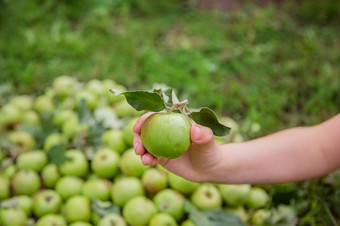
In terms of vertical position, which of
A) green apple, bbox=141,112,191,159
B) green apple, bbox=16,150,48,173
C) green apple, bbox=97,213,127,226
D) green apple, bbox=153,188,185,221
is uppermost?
green apple, bbox=141,112,191,159

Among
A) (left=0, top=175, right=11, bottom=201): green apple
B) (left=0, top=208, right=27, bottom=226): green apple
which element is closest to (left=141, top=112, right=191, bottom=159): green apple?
(left=0, top=208, right=27, bottom=226): green apple

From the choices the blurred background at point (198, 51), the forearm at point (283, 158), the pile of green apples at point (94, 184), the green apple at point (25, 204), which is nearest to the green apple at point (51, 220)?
the pile of green apples at point (94, 184)

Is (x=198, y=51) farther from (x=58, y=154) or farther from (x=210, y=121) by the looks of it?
(x=210, y=121)

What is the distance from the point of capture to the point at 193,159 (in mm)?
1194

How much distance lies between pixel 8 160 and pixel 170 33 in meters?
2.11

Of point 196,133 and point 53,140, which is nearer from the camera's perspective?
point 196,133

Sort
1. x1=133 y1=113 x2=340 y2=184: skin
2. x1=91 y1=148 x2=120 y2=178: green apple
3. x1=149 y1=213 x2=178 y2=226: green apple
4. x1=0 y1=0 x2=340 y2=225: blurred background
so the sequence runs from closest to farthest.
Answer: x1=133 y1=113 x2=340 y2=184: skin, x1=149 y1=213 x2=178 y2=226: green apple, x1=91 y1=148 x2=120 y2=178: green apple, x1=0 y1=0 x2=340 y2=225: blurred background

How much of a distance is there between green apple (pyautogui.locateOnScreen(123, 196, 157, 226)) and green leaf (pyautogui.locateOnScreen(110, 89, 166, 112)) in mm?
646

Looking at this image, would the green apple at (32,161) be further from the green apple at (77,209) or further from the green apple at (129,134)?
the green apple at (129,134)

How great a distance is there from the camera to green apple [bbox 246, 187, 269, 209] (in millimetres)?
1679

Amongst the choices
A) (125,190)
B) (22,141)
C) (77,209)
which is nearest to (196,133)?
(125,190)

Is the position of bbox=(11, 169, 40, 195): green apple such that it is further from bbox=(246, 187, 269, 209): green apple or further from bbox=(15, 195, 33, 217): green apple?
bbox=(246, 187, 269, 209): green apple

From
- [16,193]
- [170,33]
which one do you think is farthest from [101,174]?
[170,33]

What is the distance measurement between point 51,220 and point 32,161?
1.19 feet
